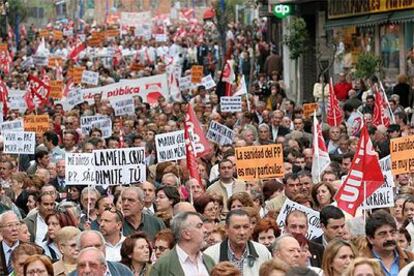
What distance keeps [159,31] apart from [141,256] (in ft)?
212

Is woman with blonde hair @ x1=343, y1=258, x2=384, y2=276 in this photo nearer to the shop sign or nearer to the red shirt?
the red shirt

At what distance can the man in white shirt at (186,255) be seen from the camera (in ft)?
42.3

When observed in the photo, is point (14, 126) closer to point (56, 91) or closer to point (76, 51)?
point (56, 91)

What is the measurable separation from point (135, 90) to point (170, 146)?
15.1 metres

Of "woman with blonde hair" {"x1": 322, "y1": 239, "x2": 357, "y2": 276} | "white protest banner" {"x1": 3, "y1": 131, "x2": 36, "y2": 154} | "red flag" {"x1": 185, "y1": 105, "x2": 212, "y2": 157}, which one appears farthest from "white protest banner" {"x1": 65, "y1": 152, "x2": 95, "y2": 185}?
"woman with blonde hair" {"x1": 322, "y1": 239, "x2": 357, "y2": 276}

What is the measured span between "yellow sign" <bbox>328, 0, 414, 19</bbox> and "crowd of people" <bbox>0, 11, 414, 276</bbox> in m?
4.19

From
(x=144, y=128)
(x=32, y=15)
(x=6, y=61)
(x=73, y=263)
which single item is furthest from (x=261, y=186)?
(x=32, y=15)

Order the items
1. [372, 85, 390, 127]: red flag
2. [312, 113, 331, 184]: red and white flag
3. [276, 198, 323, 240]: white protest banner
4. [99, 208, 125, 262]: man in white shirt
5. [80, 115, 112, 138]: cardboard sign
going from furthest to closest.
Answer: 1. [80, 115, 112, 138]: cardboard sign
2. [372, 85, 390, 127]: red flag
3. [312, 113, 331, 184]: red and white flag
4. [276, 198, 323, 240]: white protest banner
5. [99, 208, 125, 262]: man in white shirt

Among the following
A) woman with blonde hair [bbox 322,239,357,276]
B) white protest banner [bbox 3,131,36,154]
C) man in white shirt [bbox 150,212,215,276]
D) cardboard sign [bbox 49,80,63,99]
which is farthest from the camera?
cardboard sign [bbox 49,80,63,99]

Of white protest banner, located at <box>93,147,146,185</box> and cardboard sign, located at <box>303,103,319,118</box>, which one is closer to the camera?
white protest banner, located at <box>93,147,146,185</box>

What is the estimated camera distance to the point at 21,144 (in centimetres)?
2395

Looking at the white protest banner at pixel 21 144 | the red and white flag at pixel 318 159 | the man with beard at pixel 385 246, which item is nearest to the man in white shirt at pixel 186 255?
the man with beard at pixel 385 246

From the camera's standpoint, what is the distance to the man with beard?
515 inches

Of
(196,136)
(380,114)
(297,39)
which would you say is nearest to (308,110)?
(380,114)
